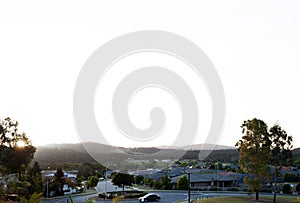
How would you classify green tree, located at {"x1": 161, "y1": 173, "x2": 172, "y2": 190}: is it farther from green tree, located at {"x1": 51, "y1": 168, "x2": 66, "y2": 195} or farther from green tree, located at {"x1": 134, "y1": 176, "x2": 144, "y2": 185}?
green tree, located at {"x1": 51, "y1": 168, "x2": 66, "y2": 195}

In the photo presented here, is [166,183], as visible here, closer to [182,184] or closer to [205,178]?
[182,184]

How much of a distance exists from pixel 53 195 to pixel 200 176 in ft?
66.2

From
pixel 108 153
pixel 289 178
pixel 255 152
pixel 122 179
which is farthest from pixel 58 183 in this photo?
pixel 289 178

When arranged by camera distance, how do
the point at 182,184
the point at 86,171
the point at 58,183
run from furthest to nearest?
1. the point at 86,171
2. the point at 182,184
3. the point at 58,183

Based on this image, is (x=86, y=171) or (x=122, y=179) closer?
(x=122, y=179)

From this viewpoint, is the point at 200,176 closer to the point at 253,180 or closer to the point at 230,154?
the point at 253,180

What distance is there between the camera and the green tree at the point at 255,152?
33500 mm

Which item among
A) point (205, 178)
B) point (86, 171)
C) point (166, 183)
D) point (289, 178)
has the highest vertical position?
point (289, 178)

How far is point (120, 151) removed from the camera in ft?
102

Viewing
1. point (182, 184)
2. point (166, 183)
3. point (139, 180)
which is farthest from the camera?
point (139, 180)

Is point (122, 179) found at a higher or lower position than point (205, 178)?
higher

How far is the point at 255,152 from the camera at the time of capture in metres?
33.6

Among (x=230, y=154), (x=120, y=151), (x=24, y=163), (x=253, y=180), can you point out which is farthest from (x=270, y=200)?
(x=230, y=154)

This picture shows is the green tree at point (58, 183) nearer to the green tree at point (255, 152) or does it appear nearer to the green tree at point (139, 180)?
the green tree at point (139, 180)
